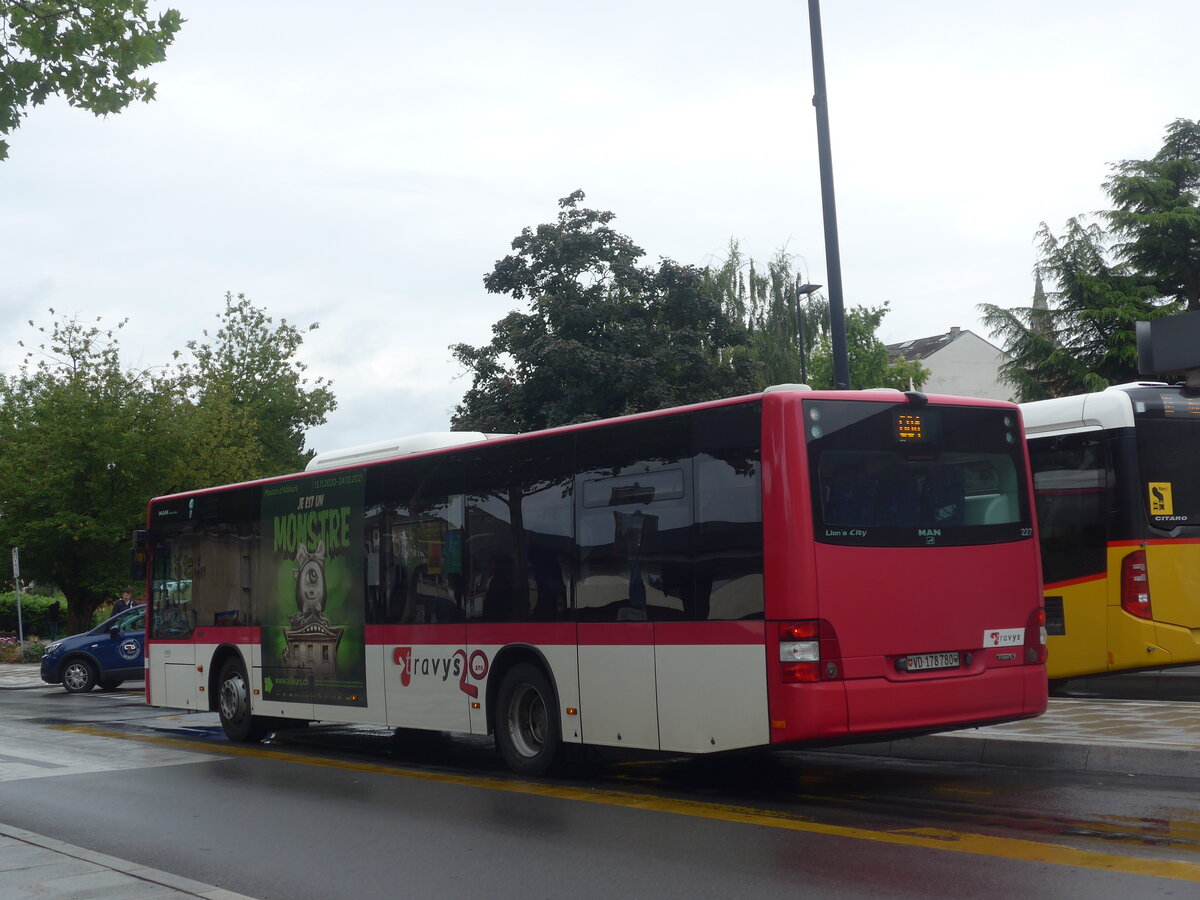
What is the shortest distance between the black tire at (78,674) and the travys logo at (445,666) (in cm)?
1538

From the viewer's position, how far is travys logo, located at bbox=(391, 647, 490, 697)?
39.3ft

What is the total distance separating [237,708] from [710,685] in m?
8.19

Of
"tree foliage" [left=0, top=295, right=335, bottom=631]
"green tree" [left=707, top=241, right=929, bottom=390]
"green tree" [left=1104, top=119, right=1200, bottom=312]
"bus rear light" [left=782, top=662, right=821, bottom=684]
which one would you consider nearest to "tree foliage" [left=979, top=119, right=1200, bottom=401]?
"green tree" [left=1104, top=119, right=1200, bottom=312]

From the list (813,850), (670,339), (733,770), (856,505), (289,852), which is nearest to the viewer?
(813,850)

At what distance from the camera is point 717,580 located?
373 inches

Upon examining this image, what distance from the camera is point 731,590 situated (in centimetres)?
936

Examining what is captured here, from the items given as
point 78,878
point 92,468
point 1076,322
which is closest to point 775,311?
point 1076,322

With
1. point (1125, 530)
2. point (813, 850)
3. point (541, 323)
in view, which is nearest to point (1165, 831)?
point (813, 850)

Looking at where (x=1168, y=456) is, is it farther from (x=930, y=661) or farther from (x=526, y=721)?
(x=526, y=721)

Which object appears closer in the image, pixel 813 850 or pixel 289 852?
pixel 813 850

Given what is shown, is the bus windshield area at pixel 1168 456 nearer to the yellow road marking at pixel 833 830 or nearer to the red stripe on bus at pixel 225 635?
the yellow road marking at pixel 833 830

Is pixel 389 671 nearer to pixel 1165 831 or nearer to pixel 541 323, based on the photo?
pixel 1165 831

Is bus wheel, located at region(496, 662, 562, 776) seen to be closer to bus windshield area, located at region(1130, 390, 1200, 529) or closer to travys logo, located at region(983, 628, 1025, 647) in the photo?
travys logo, located at region(983, 628, 1025, 647)

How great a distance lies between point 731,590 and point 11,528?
3242cm
